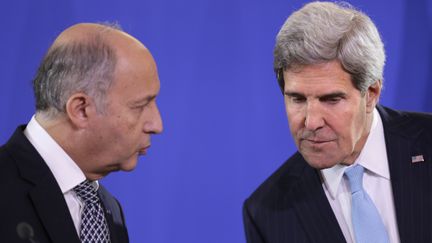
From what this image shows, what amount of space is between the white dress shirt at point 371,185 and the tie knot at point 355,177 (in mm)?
13

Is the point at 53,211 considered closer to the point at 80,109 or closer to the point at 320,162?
the point at 80,109

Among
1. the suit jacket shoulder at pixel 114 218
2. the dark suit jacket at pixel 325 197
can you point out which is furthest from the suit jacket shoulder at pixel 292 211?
the suit jacket shoulder at pixel 114 218

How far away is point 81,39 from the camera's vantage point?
163 cm

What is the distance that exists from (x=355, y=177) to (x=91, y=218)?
2.19 ft

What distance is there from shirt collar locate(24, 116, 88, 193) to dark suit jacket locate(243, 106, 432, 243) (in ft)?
1.92

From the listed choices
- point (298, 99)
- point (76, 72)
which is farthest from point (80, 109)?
point (298, 99)

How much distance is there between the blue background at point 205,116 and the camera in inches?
97.1

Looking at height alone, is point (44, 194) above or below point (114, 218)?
above

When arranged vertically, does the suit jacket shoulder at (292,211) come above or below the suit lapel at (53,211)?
below

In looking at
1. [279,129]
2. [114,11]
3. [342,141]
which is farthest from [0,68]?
[342,141]

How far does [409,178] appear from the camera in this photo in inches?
75.7

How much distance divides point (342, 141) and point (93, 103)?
0.59m

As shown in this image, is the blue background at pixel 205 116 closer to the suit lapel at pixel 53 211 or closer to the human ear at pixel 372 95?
the human ear at pixel 372 95

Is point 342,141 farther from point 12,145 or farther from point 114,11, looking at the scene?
point 114,11
